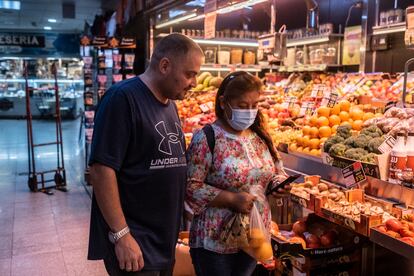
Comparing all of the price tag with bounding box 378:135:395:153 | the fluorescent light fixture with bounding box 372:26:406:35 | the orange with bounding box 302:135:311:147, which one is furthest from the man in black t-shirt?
the fluorescent light fixture with bounding box 372:26:406:35

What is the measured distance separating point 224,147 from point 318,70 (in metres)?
6.10

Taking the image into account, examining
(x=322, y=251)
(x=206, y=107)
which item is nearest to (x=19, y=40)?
(x=206, y=107)

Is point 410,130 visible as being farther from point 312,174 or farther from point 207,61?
point 207,61

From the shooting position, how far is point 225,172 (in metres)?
2.16

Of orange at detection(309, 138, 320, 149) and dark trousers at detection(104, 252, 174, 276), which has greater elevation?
orange at detection(309, 138, 320, 149)

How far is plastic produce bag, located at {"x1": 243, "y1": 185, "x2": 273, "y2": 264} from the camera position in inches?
83.7

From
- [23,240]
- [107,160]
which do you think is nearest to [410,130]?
[107,160]

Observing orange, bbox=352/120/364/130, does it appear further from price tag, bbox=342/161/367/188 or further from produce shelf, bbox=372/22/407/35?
produce shelf, bbox=372/22/407/35

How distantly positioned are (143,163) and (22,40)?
64.8 ft

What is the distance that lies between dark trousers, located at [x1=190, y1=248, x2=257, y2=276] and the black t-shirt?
33 centimetres

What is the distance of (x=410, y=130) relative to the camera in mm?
2668

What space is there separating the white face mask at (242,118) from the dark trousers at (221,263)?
2.04ft

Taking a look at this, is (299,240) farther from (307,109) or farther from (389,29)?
(389,29)

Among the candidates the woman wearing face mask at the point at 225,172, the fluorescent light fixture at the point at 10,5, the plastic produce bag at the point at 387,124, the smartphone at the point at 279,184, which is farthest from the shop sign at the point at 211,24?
the fluorescent light fixture at the point at 10,5
